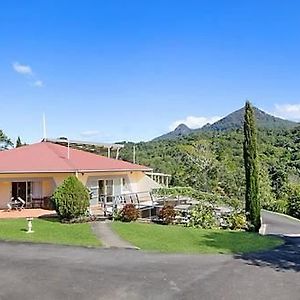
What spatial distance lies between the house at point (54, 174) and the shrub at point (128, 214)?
351cm

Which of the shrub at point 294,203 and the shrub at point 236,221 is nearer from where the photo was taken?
the shrub at point 236,221

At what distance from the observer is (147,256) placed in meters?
14.5

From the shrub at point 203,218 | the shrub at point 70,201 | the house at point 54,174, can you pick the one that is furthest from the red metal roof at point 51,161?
the shrub at point 203,218

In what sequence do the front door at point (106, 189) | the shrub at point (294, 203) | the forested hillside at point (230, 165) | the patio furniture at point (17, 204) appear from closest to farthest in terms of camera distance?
the patio furniture at point (17, 204)
the front door at point (106, 189)
the shrub at point (294, 203)
the forested hillside at point (230, 165)

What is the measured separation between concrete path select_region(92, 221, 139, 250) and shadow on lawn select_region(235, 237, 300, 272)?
427 cm

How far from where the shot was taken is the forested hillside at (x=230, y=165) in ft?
149

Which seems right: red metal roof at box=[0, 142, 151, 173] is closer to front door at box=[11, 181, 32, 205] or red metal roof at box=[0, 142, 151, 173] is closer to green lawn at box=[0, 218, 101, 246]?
front door at box=[11, 181, 32, 205]

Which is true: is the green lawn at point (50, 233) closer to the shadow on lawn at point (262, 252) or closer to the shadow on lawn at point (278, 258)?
the shadow on lawn at point (262, 252)

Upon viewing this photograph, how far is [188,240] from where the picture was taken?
18.2 m

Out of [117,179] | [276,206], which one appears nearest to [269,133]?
[276,206]

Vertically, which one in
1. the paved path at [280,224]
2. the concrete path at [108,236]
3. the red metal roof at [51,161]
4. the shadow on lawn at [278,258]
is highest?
the red metal roof at [51,161]

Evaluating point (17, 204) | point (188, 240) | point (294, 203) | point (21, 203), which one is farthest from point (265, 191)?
point (188, 240)

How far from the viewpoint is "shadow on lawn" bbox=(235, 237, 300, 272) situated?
13539mm

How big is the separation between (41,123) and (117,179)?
26.9 ft
